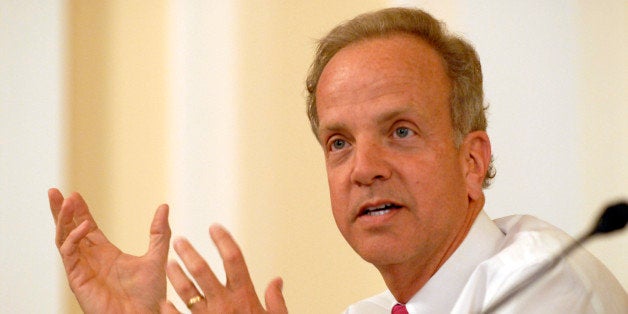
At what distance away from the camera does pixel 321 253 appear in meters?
3.21

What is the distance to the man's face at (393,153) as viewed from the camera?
179cm

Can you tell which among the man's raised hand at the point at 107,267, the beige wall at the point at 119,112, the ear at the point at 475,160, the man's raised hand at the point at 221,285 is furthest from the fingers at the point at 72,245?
the beige wall at the point at 119,112

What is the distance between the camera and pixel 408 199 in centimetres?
179

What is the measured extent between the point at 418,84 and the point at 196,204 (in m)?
1.62

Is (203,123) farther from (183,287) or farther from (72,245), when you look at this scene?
(183,287)

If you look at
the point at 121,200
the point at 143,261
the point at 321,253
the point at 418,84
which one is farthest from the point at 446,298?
the point at 121,200

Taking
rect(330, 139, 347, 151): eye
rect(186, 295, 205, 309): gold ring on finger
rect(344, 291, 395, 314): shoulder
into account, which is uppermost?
rect(330, 139, 347, 151): eye

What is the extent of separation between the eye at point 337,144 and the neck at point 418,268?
0.28 meters

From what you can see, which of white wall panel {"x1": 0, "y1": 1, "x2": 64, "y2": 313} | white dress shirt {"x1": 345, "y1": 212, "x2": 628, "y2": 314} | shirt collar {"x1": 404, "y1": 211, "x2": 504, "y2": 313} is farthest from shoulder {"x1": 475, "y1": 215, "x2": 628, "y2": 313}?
white wall panel {"x1": 0, "y1": 1, "x2": 64, "y2": 313}

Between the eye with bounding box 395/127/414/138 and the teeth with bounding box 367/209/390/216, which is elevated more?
the eye with bounding box 395/127/414/138

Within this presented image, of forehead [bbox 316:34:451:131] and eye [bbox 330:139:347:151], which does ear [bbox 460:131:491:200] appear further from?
eye [bbox 330:139:347:151]

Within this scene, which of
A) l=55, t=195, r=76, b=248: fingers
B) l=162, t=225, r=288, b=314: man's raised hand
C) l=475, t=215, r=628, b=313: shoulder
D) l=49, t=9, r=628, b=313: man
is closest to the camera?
l=162, t=225, r=288, b=314: man's raised hand

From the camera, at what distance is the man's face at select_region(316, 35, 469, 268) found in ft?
5.87

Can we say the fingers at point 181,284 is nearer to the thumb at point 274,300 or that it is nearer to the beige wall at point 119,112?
the thumb at point 274,300
